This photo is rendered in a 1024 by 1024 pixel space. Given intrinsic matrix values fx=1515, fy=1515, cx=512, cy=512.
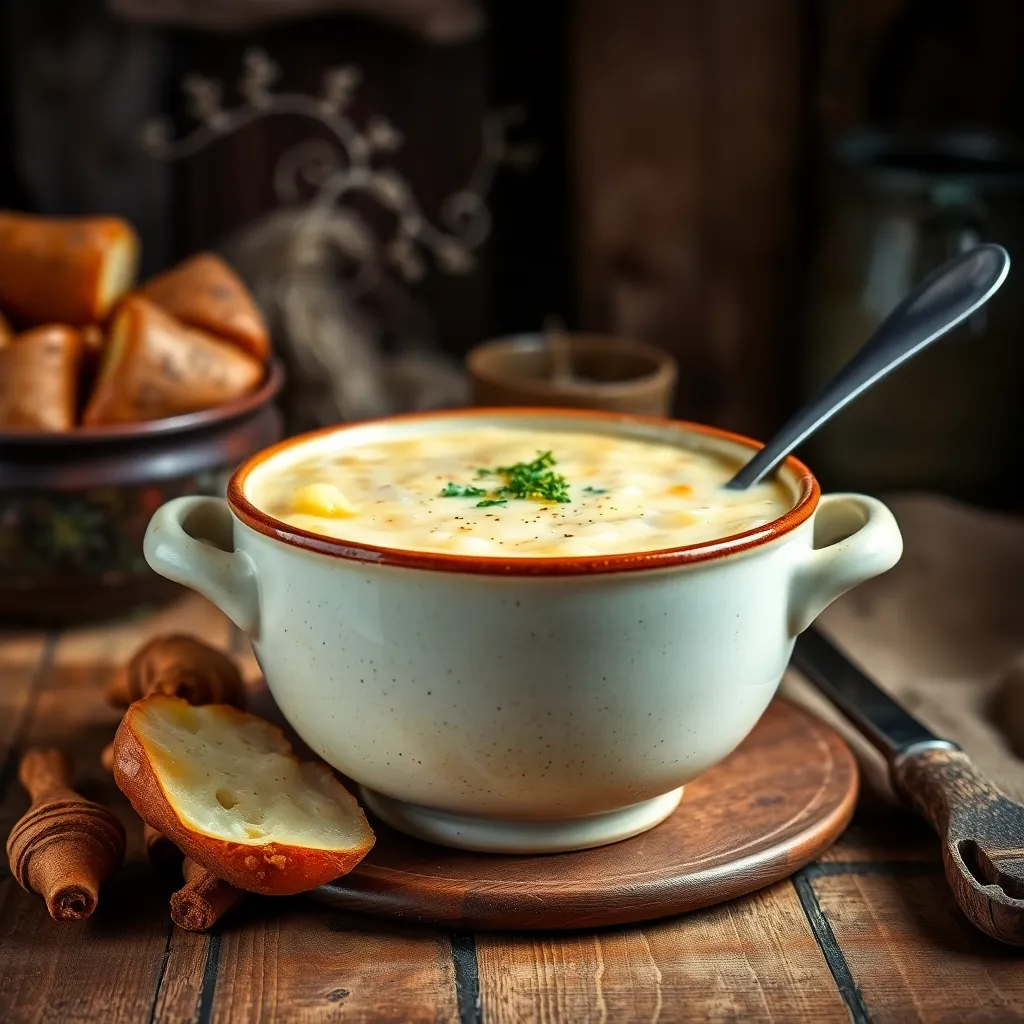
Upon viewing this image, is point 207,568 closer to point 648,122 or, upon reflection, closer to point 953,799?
point 953,799

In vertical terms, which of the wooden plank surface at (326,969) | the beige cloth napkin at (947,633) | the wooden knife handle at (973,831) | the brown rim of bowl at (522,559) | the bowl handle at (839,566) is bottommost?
the beige cloth napkin at (947,633)

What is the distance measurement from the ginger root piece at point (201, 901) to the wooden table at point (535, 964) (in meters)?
0.01

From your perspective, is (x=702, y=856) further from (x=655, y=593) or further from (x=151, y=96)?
(x=151, y=96)

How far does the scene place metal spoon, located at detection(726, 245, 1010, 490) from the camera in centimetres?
132

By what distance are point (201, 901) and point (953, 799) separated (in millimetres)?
609

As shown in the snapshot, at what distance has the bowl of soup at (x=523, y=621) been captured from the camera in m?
1.09

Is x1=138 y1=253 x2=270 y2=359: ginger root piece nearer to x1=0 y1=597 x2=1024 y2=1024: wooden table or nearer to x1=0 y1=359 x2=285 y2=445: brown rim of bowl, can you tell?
x1=0 y1=359 x2=285 y2=445: brown rim of bowl

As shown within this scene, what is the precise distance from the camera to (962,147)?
7.48 feet

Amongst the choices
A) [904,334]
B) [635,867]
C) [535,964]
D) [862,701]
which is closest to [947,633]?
[862,701]

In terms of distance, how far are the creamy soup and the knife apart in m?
0.26

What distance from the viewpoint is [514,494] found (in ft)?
4.23

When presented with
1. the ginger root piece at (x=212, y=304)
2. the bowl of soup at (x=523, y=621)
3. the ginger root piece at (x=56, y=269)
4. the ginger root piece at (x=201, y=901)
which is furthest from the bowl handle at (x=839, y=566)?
the ginger root piece at (x=56, y=269)

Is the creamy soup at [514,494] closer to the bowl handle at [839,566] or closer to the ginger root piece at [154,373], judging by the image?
the bowl handle at [839,566]

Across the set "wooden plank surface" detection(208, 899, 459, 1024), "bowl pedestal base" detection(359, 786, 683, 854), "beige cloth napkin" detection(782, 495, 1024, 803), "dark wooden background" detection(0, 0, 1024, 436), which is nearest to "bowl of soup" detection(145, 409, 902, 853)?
"bowl pedestal base" detection(359, 786, 683, 854)
